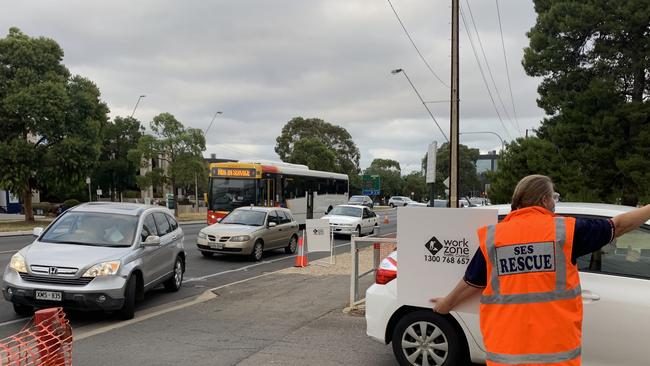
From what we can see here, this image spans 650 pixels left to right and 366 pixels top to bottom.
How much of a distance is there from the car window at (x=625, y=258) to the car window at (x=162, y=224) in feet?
23.5

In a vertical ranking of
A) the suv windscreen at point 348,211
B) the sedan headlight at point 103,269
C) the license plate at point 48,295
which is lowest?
the license plate at point 48,295

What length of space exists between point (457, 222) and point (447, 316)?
36.6 inches

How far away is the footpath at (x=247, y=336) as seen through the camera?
5799 mm

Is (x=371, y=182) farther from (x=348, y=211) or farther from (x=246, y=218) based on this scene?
(x=246, y=218)

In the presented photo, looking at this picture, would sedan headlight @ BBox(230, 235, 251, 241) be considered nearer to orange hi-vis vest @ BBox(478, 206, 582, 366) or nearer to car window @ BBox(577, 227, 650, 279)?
car window @ BBox(577, 227, 650, 279)

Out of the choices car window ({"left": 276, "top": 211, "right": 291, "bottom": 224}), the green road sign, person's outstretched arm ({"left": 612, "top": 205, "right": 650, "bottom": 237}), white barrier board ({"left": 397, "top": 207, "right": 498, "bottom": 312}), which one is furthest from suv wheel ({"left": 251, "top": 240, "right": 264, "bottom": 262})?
the green road sign

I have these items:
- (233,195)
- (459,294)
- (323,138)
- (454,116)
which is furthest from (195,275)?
(323,138)

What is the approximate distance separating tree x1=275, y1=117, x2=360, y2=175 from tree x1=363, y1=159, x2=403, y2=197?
2425 cm

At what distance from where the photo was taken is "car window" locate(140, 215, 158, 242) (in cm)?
877

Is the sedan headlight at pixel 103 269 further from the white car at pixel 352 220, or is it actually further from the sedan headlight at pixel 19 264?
the white car at pixel 352 220

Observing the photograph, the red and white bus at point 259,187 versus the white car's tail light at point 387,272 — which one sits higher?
the red and white bus at point 259,187

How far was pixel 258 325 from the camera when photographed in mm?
7328

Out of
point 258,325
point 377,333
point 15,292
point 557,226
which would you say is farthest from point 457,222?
point 15,292

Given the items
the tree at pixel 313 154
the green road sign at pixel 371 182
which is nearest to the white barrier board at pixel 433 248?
the tree at pixel 313 154
